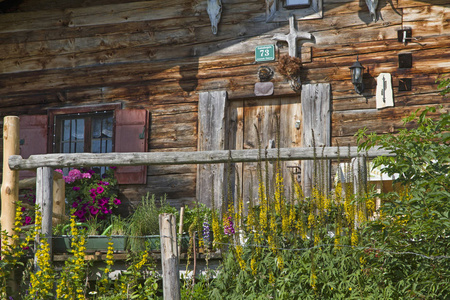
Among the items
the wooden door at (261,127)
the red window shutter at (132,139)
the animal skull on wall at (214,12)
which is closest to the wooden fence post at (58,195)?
the red window shutter at (132,139)

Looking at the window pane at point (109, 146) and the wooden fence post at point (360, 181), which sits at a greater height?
the window pane at point (109, 146)

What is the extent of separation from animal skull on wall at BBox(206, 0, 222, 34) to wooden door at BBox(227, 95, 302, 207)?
1248 mm

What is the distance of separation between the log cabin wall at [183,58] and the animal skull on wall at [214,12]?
11 centimetres

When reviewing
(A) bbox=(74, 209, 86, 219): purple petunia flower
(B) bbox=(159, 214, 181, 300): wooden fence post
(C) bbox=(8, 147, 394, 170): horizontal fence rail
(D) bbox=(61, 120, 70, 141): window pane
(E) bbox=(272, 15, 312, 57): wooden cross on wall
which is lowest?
(B) bbox=(159, 214, 181, 300): wooden fence post

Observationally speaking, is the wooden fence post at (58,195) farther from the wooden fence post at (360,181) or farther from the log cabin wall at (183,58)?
the wooden fence post at (360,181)


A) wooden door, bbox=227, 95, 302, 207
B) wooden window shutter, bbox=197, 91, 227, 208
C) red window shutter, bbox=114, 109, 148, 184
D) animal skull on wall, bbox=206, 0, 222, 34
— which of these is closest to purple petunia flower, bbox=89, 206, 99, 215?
red window shutter, bbox=114, 109, 148, 184

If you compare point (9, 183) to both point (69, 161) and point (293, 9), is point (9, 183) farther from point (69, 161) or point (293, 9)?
point (293, 9)

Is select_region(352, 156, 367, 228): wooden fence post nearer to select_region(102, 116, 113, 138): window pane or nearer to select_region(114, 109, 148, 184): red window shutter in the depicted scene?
select_region(114, 109, 148, 184): red window shutter

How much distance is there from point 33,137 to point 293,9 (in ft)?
15.2

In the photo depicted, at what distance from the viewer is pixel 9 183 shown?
6.55 m

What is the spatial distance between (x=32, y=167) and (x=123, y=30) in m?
4.39

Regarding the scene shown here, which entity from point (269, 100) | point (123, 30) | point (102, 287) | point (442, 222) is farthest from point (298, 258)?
point (123, 30)

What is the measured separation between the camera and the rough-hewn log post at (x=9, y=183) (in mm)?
6469

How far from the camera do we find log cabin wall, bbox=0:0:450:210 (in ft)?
29.7
